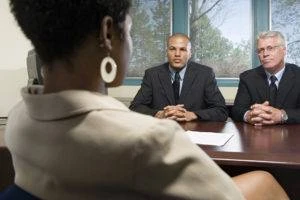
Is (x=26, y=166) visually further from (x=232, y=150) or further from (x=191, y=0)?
(x=191, y=0)

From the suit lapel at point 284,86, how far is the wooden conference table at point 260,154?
536 millimetres

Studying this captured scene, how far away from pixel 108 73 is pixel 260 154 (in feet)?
3.20

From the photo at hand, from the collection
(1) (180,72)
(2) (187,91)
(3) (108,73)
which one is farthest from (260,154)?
(1) (180,72)

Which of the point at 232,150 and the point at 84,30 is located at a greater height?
the point at 84,30

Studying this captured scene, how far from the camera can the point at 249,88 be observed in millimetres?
2662

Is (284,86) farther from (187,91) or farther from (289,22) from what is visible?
(289,22)

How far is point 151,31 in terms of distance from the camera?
3.90 metres

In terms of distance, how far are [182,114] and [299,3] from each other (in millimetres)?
1915

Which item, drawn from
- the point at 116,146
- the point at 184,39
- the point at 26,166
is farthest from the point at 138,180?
the point at 184,39

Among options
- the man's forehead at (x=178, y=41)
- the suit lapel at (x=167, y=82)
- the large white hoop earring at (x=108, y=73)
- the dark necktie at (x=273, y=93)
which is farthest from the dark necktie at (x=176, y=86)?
the large white hoop earring at (x=108, y=73)

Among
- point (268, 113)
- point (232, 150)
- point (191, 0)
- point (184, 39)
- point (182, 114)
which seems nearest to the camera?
point (232, 150)

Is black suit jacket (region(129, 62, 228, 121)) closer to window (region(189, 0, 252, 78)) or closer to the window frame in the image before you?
the window frame

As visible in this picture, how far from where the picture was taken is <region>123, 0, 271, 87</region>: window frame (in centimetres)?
356

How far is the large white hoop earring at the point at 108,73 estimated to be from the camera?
62 cm
